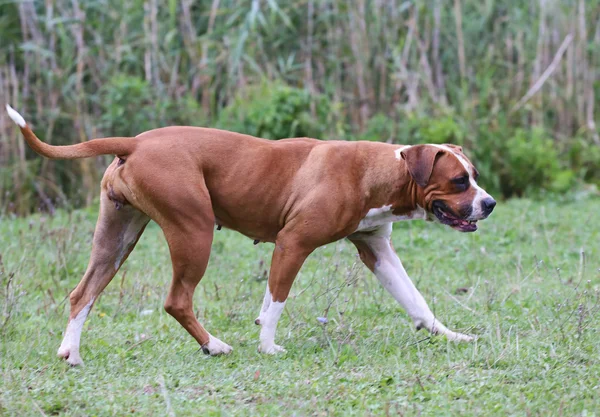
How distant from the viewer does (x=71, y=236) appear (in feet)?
27.3

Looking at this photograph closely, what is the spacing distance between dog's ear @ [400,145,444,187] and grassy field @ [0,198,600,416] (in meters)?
Answer: 0.83

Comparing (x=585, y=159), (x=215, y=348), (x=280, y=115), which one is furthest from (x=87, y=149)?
(x=585, y=159)

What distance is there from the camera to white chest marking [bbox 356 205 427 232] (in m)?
6.00

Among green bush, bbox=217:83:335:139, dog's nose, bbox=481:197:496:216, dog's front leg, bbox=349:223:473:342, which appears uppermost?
dog's nose, bbox=481:197:496:216

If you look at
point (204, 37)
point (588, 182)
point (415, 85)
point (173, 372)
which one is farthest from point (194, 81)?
point (173, 372)

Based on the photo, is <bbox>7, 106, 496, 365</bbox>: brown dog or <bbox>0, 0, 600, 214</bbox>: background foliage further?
<bbox>0, 0, 600, 214</bbox>: background foliage

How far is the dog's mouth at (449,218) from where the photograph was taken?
5977 millimetres

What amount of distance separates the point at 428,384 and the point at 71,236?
178 inches

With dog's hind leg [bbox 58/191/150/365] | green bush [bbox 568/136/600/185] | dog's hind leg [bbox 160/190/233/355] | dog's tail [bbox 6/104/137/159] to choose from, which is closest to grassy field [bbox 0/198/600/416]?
dog's hind leg [bbox 160/190/233/355]

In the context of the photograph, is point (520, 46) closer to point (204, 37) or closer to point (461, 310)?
point (204, 37)

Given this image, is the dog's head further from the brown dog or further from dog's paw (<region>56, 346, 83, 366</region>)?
dog's paw (<region>56, 346, 83, 366</region>)

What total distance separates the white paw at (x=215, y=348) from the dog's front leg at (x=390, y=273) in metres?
1.20

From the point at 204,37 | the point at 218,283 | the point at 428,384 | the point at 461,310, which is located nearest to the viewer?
the point at 428,384

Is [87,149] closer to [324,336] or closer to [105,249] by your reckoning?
[105,249]
